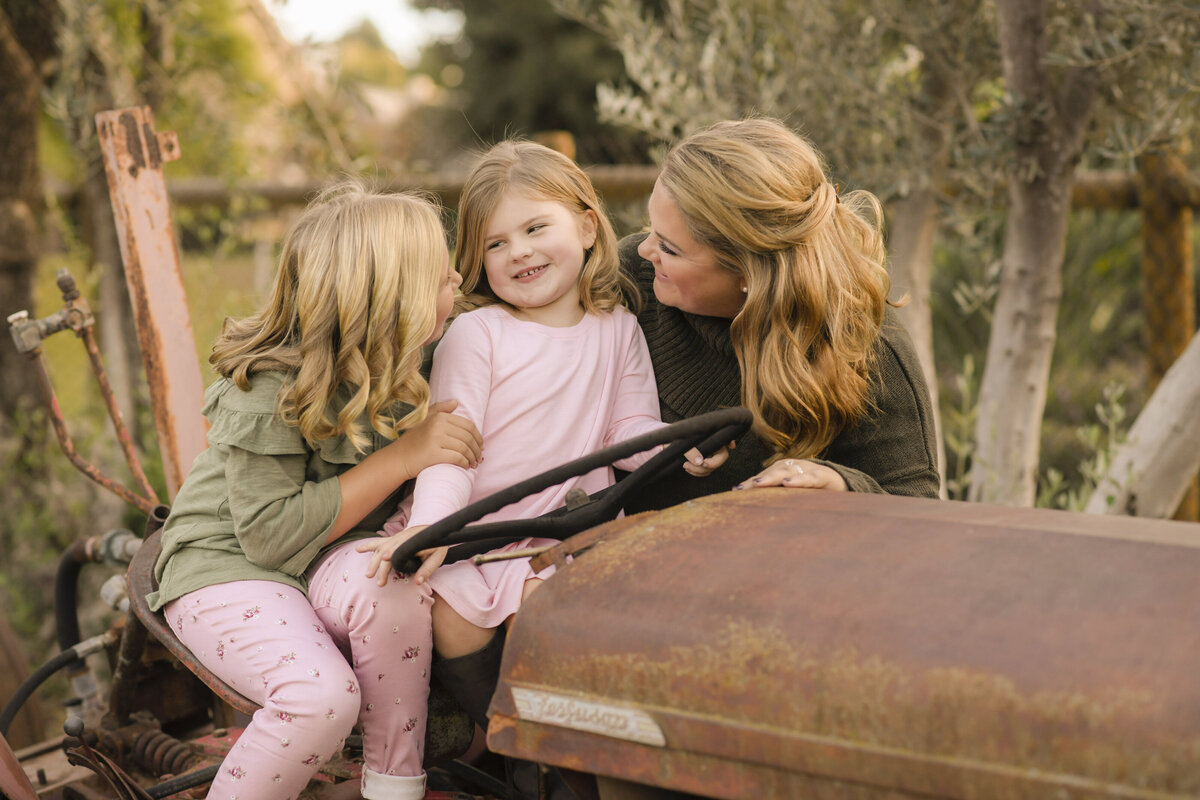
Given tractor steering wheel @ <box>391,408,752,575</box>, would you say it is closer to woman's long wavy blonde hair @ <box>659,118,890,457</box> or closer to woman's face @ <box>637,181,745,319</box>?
woman's long wavy blonde hair @ <box>659,118,890,457</box>

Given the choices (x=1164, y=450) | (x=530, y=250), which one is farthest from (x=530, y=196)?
(x=1164, y=450)

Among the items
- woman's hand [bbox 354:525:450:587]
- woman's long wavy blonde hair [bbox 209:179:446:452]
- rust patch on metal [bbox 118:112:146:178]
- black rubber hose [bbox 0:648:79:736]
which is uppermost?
rust patch on metal [bbox 118:112:146:178]

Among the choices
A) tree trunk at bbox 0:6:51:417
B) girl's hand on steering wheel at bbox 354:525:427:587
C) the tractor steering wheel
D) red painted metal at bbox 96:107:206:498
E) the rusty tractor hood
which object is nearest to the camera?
the rusty tractor hood

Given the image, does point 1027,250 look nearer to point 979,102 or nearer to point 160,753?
point 979,102

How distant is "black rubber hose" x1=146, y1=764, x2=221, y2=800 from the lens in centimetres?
199

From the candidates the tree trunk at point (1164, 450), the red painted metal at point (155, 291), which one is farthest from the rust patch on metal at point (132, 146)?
the tree trunk at point (1164, 450)

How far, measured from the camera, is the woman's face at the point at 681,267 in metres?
2.08

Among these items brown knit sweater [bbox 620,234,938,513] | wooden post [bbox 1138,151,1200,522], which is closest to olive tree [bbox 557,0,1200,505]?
wooden post [bbox 1138,151,1200,522]

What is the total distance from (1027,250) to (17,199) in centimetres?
387

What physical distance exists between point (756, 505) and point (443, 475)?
62 centimetres

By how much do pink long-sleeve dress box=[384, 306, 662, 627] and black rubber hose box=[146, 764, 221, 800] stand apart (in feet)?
1.86

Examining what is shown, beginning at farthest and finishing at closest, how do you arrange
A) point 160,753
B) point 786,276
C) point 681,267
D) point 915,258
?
point 915,258 → point 160,753 → point 681,267 → point 786,276

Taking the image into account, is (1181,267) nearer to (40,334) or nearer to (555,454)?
(555,454)

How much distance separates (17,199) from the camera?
4480 millimetres
